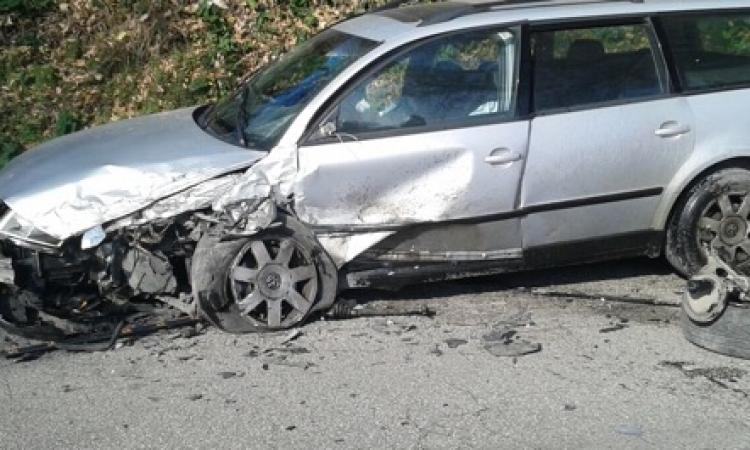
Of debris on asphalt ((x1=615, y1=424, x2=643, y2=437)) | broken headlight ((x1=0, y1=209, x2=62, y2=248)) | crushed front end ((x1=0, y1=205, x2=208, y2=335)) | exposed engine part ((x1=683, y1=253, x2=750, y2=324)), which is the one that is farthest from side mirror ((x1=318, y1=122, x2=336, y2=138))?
debris on asphalt ((x1=615, y1=424, x2=643, y2=437))

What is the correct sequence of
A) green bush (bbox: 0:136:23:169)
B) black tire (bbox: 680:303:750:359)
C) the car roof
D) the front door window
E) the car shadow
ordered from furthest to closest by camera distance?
1. green bush (bbox: 0:136:23:169)
2. the car shadow
3. the car roof
4. the front door window
5. black tire (bbox: 680:303:750:359)

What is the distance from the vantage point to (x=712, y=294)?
5195mm

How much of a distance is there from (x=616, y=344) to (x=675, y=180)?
1.11 m

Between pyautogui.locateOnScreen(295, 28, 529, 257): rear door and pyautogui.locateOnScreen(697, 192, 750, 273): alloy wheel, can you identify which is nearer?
pyautogui.locateOnScreen(295, 28, 529, 257): rear door

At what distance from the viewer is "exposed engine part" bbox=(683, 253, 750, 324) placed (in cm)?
518

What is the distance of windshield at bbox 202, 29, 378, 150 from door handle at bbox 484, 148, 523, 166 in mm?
889

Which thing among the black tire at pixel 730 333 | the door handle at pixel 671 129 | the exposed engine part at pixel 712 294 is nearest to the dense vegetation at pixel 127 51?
the door handle at pixel 671 129

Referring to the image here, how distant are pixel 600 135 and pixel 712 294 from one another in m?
1.09

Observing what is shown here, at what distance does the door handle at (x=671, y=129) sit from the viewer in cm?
582

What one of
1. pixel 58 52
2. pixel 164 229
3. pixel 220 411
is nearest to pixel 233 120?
pixel 164 229

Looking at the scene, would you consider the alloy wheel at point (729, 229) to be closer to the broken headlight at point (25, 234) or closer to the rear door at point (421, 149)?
the rear door at point (421, 149)

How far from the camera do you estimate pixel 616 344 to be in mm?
5391

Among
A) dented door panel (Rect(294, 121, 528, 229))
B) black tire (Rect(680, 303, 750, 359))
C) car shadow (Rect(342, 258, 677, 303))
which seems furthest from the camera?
car shadow (Rect(342, 258, 677, 303))

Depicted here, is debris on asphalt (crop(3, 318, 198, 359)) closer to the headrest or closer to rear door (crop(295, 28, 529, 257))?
rear door (crop(295, 28, 529, 257))
